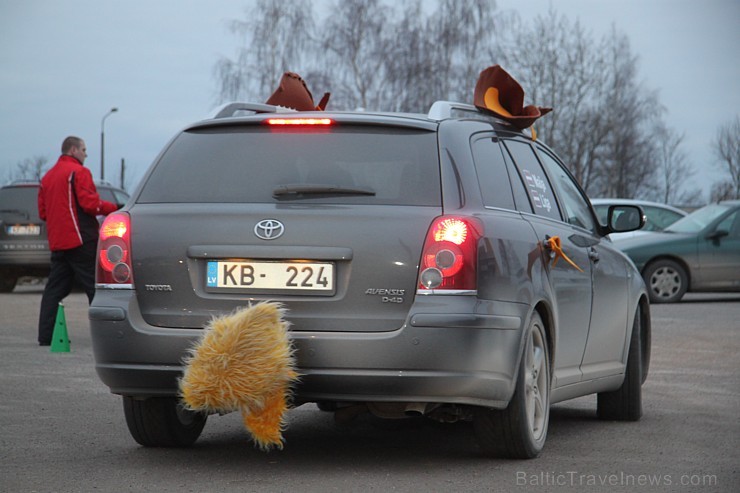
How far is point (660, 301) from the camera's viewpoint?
20.3m

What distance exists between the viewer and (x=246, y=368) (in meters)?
5.54

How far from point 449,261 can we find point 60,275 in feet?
26.8

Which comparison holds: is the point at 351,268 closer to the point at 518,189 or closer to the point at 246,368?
the point at 246,368

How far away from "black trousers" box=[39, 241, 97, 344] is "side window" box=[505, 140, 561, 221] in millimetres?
6646

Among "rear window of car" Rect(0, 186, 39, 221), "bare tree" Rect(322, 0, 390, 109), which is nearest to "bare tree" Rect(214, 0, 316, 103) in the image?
"bare tree" Rect(322, 0, 390, 109)

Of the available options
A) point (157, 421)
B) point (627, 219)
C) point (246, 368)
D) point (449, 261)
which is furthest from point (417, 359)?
point (627, 219)

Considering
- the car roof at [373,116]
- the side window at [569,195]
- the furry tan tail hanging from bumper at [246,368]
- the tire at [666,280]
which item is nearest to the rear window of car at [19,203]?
the tire at [666,280]

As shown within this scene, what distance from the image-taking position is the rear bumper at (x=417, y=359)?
18.4 ft

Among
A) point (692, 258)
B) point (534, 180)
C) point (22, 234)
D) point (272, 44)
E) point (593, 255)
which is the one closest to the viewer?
point (534, 180)

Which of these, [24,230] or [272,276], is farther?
[24,230]

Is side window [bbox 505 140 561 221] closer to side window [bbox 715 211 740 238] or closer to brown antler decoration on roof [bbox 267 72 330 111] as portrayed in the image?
brown antler decoration on roof [bbox 267 72 330 111]

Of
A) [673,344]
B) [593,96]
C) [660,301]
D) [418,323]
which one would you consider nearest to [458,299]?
[418,323]

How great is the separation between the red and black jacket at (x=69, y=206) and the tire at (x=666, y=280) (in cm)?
983

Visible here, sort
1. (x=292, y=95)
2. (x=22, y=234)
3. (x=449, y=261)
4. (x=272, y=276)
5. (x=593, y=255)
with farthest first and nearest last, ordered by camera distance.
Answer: (x=22, y=234) → (x=292, y=95) → (x=593, y=255) → (x=272, y=276) → (x=449, y=261)
